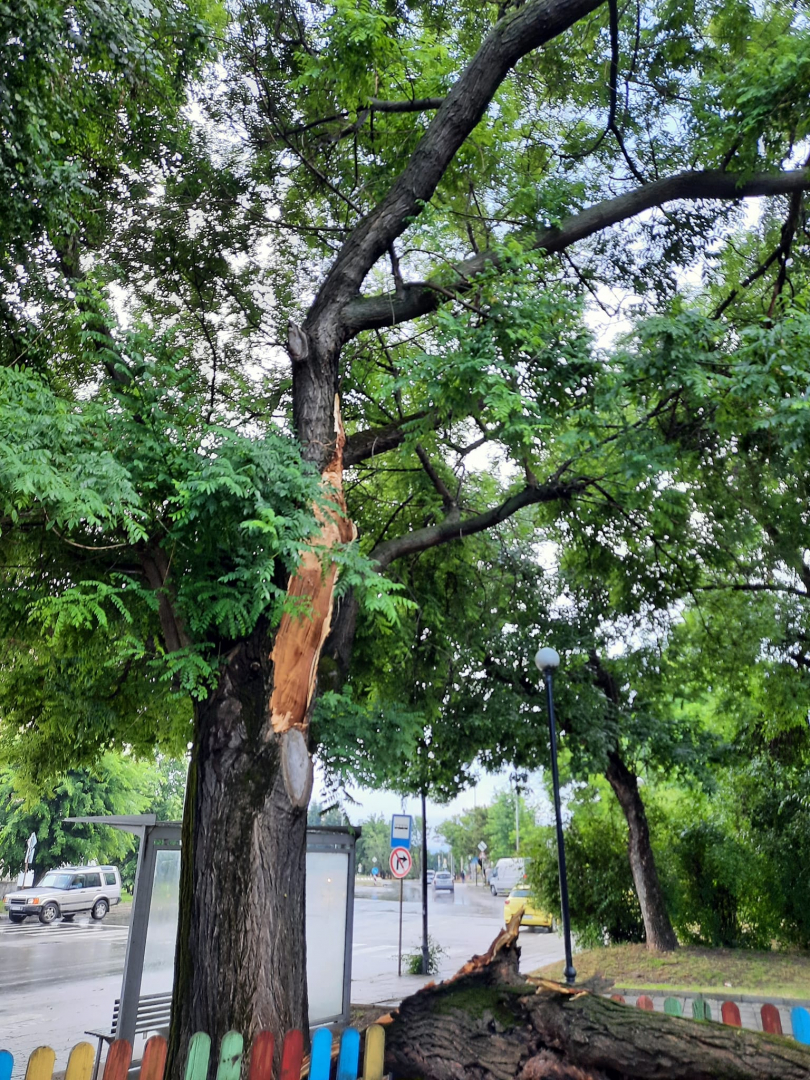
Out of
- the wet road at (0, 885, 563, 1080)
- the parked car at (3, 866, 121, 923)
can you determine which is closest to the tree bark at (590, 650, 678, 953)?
the wet road at (0, 885, 563, 1080)

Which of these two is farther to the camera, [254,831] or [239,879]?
[254,831]

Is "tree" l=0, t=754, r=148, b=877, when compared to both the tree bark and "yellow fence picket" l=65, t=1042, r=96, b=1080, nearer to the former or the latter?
the tree bark

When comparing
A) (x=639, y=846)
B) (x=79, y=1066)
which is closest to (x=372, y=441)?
(x=79, y=1066)

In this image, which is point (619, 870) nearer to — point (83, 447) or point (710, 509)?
point (710, 509)

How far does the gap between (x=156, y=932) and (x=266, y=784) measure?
3197 mm

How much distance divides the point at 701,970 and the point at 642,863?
2.51 m

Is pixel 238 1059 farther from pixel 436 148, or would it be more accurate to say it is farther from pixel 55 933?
pixel 55 933

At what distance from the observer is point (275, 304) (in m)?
9.89

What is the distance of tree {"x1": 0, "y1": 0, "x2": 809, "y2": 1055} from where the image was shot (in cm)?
500

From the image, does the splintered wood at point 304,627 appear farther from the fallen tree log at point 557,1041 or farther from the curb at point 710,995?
the curb at point 710,995

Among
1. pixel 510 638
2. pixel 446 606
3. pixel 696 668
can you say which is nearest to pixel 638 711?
pixel 696 668

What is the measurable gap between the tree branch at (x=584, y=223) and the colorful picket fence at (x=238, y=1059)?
214 inches

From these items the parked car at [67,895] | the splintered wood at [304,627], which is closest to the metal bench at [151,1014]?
the splintered wood at [304,627]

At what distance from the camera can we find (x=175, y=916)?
7316 mm
